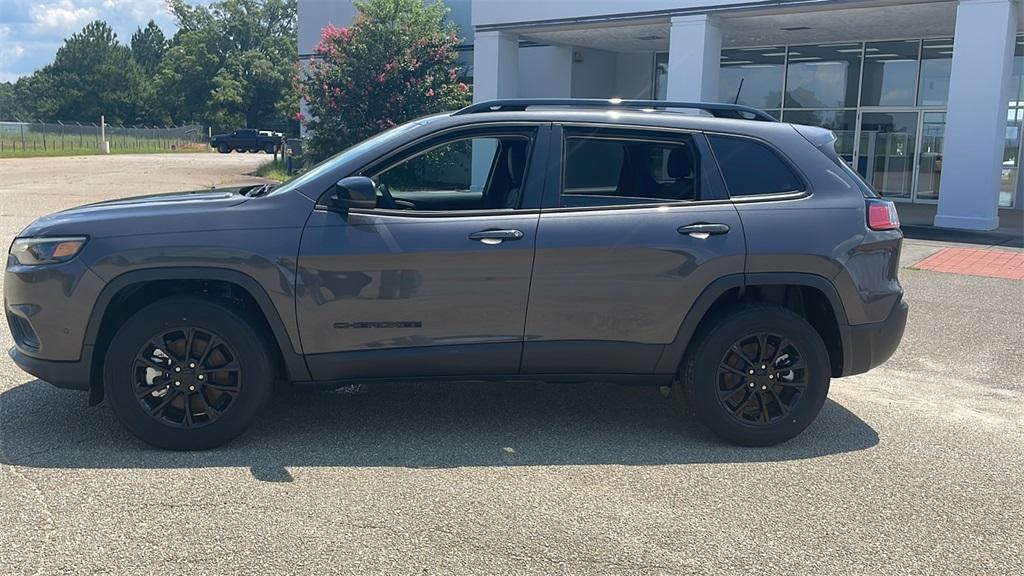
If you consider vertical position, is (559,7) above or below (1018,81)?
above

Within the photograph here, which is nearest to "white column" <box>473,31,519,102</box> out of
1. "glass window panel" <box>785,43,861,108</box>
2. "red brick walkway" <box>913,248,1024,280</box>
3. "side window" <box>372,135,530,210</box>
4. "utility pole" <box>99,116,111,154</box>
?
"glass window panel" <box>785,43,861,108</box>

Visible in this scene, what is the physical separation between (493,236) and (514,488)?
1.25m

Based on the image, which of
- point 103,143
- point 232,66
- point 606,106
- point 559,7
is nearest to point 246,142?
point 103,143

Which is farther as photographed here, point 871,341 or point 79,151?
point 79,151

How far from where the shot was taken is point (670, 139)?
490cm

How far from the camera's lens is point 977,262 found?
38.6 ft

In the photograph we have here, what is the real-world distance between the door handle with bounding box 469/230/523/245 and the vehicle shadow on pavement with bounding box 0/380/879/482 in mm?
1087

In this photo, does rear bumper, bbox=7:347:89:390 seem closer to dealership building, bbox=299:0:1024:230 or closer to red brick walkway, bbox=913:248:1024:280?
red brick walkway, bbox=913:248:1024:280

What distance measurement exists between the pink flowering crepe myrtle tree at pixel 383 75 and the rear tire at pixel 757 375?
17465 mm

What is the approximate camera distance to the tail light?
483cm

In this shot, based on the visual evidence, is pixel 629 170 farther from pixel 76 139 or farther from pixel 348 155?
pixel 76 139

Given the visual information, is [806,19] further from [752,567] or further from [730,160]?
[752,567]

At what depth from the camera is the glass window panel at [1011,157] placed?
62.1ft

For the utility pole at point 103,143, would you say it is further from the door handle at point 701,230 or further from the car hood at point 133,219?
the door handle at point 701,230
